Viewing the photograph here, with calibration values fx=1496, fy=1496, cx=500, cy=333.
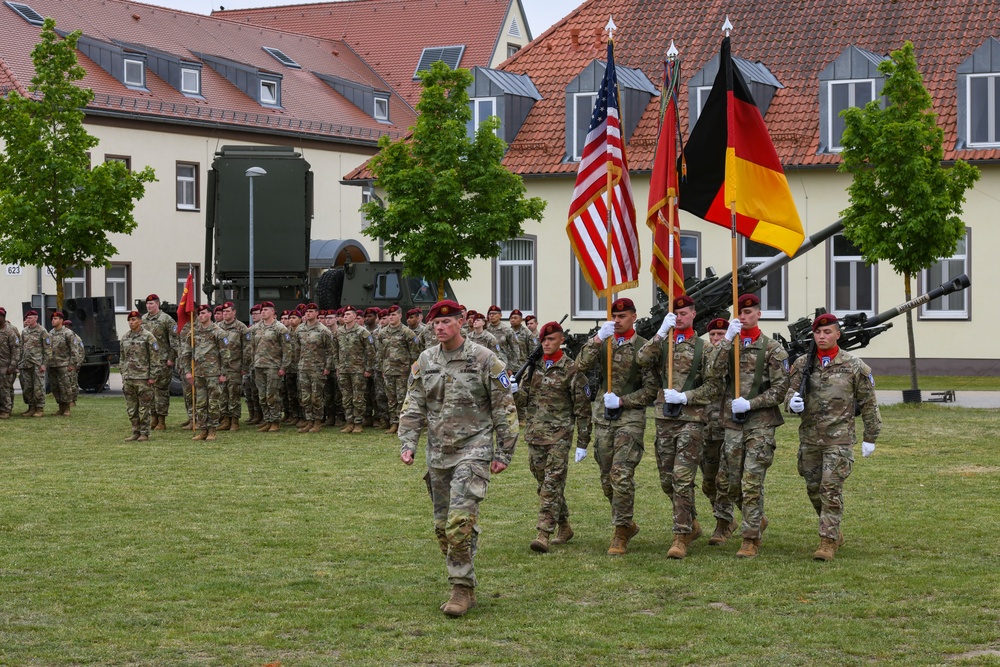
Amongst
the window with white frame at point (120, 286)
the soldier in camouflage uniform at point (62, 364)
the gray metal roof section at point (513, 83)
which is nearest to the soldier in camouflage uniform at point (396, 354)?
the soldier in camouflage uniform at point (62, 364)

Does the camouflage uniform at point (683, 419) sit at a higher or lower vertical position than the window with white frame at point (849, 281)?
lower

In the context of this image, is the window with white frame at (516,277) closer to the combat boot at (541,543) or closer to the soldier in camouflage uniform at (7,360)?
the soldier in camouflage uniform at (7,360)

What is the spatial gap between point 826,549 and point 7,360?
18433 millimetres

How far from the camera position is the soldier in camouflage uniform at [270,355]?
23219 millimetres

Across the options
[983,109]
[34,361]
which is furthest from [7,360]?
[983,109]

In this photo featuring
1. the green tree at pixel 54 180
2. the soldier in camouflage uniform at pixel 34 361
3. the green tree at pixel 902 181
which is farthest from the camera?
the green tree at pixel 54 180

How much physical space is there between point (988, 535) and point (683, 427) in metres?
2.96

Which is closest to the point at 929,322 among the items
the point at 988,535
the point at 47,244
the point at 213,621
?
the point at 47,244

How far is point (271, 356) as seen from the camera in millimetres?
23281

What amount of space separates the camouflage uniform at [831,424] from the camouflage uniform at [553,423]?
1.76 m

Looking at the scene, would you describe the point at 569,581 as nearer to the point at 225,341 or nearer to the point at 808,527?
the point at 808,527

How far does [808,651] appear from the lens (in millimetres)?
8672

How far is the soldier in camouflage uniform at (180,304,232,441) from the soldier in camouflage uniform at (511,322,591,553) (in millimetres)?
10490

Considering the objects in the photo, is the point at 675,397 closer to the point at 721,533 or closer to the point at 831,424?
the point at 831,424
